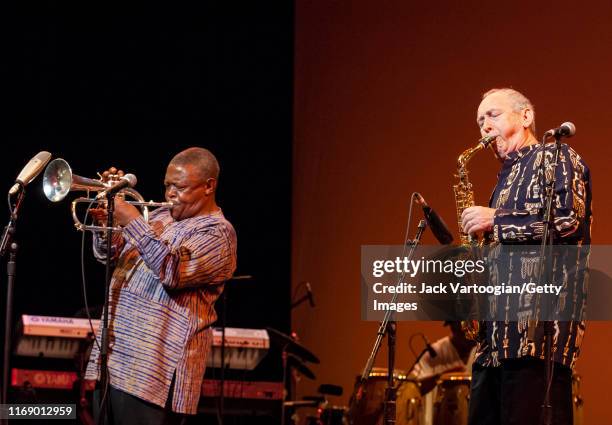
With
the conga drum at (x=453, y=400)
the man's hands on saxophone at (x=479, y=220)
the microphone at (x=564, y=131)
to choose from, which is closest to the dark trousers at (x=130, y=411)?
the man's hands on saxophone at (x=479, y=220)

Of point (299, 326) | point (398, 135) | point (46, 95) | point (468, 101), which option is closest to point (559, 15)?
point (468, 101)

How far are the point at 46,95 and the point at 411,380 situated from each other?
321cm

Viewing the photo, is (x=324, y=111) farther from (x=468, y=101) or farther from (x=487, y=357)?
(x=487, y=357)

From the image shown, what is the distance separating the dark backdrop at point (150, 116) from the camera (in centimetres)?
645

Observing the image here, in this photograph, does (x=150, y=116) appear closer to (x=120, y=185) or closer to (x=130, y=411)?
(x=120, y=185)

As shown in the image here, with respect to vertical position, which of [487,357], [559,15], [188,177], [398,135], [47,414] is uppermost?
[559,15]

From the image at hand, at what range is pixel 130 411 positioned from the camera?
3572 mm

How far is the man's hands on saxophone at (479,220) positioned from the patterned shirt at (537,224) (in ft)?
0.14

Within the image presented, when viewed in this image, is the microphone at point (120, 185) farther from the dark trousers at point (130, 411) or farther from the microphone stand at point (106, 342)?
the dark trousers at point (130, 411)

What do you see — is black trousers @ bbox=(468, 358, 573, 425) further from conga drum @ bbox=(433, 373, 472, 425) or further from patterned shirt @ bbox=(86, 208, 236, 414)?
conga drum @ bbox=(433, 373, 472, 425)

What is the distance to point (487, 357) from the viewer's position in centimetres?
348

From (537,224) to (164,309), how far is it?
147 cm

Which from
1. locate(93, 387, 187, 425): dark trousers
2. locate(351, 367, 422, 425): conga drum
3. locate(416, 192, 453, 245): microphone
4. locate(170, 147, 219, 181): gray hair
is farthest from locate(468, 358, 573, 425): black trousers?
locate(351, 367, 422, 425): conga drum

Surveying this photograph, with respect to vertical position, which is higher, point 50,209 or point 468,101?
point 468,101
